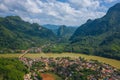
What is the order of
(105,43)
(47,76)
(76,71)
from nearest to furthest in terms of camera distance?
(76,71), (47,76), (105,43)

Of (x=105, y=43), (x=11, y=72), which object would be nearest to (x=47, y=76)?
(x=11, y=72)

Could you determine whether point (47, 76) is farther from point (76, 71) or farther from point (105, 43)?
point (105, 43)

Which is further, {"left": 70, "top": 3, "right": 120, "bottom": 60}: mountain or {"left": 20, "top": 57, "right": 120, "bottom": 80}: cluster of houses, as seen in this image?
{"left": 70, "top": 3, "right": 120, "bottom": 60}: mountain

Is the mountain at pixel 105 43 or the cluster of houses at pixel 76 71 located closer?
the cluster of houses at pixel 76 71

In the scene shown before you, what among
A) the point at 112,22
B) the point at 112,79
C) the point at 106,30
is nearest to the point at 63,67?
the point at 112,79

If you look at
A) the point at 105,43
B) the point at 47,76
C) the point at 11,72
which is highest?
the point at 105,43

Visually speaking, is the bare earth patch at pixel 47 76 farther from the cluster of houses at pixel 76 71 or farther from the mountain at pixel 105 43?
the mountain at pixel 105 43

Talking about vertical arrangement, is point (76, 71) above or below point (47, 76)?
above

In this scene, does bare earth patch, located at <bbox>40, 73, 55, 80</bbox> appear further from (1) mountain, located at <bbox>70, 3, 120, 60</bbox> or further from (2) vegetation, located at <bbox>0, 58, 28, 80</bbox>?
(1) mountain, located at <bbox>70, 3, 120, 60</bbox>

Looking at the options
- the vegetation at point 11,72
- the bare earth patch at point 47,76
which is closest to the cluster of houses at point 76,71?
the vegetation at point 11,72

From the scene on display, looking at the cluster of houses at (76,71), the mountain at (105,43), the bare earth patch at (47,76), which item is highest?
the mountain at (105,43)

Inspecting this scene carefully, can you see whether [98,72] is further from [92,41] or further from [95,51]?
[92,41]

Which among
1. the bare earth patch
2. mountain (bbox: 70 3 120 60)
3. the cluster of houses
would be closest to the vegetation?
the cluster of houses
